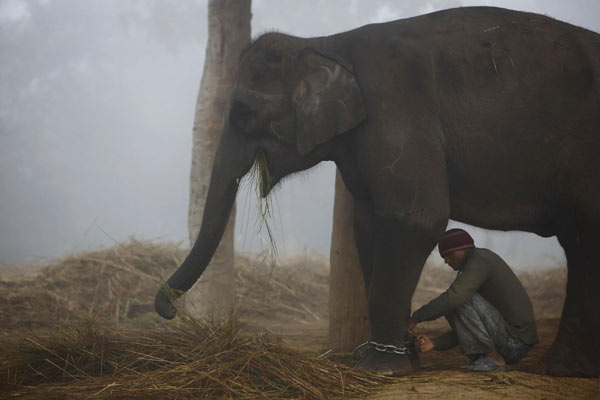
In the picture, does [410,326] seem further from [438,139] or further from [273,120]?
[273,120]

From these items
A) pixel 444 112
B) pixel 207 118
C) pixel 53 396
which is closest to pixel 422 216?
pixel 444 112

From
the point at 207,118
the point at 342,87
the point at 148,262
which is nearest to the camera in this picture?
the point at 342,87

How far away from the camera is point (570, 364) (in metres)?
3.41

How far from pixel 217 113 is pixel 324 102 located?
2.65m

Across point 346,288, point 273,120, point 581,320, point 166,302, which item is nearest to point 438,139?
point 273,120

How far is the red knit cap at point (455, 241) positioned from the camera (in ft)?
11.7

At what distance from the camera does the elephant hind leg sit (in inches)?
134

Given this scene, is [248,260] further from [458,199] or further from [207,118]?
[458,199]

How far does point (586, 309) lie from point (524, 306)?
349 mm

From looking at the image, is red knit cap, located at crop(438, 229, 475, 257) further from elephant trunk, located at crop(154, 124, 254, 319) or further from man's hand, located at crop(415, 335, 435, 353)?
elephant trunk, located at crop(154, 124, 254, 319)

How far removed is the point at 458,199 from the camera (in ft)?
12.2

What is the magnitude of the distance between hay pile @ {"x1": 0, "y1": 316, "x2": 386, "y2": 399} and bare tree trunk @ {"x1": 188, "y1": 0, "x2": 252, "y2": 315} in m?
2.24

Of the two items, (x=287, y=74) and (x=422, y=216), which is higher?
(x=287, y=74)

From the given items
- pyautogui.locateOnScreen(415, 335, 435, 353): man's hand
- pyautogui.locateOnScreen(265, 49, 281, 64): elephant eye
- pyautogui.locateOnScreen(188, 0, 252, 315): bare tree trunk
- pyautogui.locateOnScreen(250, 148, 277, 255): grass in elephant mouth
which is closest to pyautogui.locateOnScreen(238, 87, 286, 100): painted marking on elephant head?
pyautogui.locateOnScreen(265, 49, 281, 64): elephant eye
